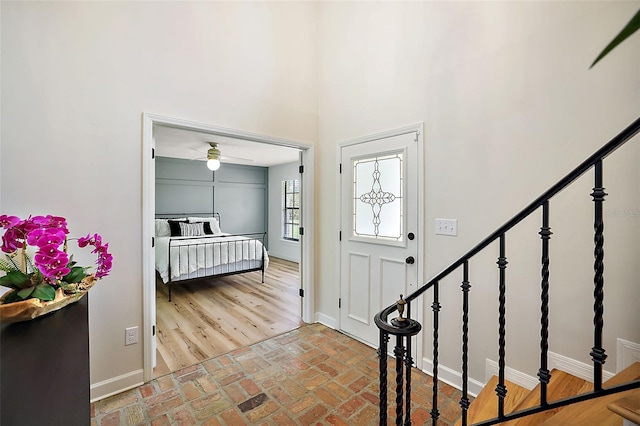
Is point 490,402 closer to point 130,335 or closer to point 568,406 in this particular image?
point 568,406

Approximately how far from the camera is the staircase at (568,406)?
0.96m

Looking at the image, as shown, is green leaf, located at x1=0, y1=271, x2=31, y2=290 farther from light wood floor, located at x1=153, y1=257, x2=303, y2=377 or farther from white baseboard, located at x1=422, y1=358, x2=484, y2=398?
white baseboard, located at x1=422, y1=358, x2=484, y2=398

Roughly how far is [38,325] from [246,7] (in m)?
2.98

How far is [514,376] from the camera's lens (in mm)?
2000

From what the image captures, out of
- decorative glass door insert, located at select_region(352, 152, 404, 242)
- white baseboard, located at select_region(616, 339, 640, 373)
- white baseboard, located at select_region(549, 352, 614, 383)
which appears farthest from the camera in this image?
decorative glass door insert, located at select_region(352, 152, 404, 242)

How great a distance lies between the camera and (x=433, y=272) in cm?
241

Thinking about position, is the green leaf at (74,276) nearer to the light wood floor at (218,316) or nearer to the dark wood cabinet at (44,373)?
the dark wood cabinet at (44,373)

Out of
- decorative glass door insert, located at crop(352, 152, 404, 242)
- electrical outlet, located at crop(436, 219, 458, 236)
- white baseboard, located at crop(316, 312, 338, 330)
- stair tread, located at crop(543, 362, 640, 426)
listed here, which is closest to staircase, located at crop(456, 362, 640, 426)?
stair tread, located at crop(543, 362, 640, 426)

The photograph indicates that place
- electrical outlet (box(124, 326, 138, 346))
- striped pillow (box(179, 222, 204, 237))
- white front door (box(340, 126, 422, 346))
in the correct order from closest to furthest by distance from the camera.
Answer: electrical outlet (box(124, 326, 138, 346)) → white front door (box(340, 126, 422, 346)) → striped pillow (box(179, 222, 204, 237))

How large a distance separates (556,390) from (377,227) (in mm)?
1677

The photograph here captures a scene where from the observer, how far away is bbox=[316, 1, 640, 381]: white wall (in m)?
1.64

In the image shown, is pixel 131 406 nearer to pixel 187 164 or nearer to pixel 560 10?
pixel 560 10

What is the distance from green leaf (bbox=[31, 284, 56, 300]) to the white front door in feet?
7.65

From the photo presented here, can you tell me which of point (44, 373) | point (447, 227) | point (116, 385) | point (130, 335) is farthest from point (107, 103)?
point (447, 227)
